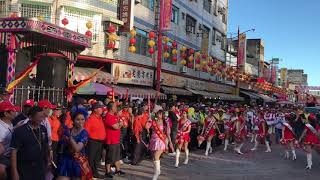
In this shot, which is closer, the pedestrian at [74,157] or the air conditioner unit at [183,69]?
the pedestrian at [74,157]

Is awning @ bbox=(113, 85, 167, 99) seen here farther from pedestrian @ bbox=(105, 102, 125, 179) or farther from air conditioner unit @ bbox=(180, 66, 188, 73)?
pedestrian @ bbox=(105, 102, 125, 179)

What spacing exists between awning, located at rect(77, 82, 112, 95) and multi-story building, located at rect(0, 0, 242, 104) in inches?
22.8

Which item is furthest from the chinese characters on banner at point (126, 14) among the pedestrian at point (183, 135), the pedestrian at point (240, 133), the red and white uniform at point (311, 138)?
the red and white uniform at point (311, 138)

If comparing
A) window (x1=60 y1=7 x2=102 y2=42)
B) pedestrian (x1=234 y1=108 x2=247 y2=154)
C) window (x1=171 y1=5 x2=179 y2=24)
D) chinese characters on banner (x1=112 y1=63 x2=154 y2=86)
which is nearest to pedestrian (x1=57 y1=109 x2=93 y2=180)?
pedestrian (x1=234 y1=108 x2=247 y2=154)

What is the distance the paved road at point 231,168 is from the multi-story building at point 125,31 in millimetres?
5253

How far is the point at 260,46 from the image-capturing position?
69375 millimetres

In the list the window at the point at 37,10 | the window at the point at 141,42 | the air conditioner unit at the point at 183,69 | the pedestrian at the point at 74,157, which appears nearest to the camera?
the pedestrian at the point at 74,157

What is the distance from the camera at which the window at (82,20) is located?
19656 mm

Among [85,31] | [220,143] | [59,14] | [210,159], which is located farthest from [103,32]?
[210,159]

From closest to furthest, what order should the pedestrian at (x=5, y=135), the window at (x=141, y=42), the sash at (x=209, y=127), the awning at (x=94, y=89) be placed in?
the pedestrian at (x=5, y=135), the sash at (x=209, y=127), the awning at (x=94, y=89), the window at (x=141, y=42)

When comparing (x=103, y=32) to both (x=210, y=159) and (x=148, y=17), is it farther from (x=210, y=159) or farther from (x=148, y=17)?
(x=210, y=159)

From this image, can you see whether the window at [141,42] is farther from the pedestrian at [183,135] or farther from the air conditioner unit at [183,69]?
the pedestrian at [183,135]

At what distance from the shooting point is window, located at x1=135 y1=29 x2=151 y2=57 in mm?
24784

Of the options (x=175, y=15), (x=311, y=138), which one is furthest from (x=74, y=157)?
(x=175, y=15)
